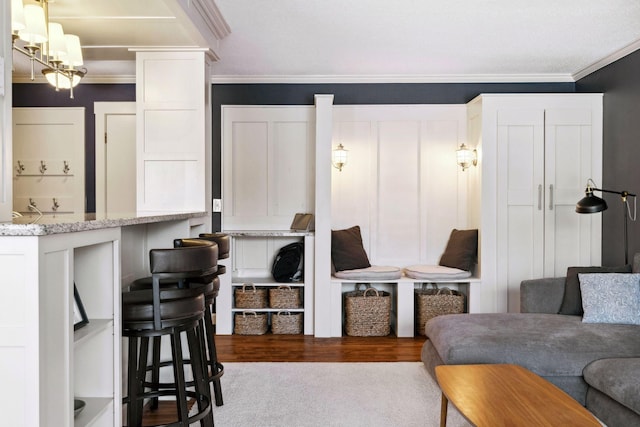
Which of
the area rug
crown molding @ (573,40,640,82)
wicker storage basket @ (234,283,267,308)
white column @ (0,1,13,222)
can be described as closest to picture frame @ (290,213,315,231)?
wicker storage basket @ (234,283,267,308)

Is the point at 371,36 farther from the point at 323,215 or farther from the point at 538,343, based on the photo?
the point at 538,343

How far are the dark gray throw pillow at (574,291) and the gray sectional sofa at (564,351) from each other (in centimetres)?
14

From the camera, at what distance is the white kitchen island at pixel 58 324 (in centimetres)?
152

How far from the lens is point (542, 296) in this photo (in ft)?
13.1

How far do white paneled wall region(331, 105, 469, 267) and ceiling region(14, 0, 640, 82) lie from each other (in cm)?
44

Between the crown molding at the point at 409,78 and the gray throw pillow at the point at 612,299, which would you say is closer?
the gray throw pillow at the point at 612,299

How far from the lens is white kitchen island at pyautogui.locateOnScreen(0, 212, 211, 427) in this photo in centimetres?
152

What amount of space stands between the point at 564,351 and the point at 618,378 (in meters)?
0.43

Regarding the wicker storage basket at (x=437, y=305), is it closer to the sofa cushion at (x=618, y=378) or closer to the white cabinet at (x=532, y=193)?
the white cabinet at (x=532, y=193)

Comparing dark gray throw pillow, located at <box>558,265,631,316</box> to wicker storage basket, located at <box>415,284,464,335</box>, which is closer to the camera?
dark gray throw pillow, located at <box>558,265,631,316</box>

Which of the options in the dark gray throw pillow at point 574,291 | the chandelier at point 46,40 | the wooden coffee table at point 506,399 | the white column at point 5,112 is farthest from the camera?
the dark gray throw pillow at point 574,291

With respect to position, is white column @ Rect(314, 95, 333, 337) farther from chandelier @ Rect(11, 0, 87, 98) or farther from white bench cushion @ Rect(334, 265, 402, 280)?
chandelier @ Rect(11, 0, 87, 98)

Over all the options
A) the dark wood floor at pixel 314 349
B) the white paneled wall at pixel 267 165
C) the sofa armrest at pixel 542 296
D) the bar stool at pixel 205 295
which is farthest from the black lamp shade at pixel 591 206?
the bar stool at pixel 205 295

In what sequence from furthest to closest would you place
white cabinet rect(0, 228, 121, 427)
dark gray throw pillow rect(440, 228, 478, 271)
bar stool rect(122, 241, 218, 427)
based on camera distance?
dark gray throw pillow rect(440, 228, 478, 271), bar stool rect(122, 241, 218, 427), white cabinet rect(0, 228, 121, 427)
